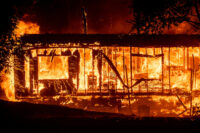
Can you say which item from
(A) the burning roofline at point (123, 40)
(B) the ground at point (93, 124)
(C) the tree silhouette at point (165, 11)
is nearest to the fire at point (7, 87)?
(A) the burning roofline at point (123, 40)

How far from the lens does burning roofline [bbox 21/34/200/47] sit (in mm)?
8734

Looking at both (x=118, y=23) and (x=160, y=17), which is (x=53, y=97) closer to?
(x=160, y=17)

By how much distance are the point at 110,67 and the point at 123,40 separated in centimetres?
137

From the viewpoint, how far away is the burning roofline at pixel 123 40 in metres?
8.73

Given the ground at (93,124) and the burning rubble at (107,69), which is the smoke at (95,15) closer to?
the burning rubble at (107,69)

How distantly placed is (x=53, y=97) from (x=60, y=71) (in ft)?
4.13

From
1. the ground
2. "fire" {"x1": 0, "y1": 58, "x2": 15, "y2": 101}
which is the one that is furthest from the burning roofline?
the ground

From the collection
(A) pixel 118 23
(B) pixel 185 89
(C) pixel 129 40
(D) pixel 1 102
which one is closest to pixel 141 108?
(B) pixel 185 89

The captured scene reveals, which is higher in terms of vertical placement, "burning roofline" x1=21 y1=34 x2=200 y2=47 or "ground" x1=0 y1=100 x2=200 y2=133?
"burning roofline" x1=21 y1=34 x2=200 y2=47

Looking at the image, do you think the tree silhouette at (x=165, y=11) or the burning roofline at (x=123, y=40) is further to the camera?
the burning roofline at (x=123, y=40)

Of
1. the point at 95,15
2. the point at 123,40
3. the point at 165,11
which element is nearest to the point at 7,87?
the point at 123,40

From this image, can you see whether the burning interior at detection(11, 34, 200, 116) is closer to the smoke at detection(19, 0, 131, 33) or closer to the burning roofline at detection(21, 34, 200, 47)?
the burning roofline at detection(21, 34, 200, 47)

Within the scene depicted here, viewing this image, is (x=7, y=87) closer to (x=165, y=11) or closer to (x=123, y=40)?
(x=123, y=40)

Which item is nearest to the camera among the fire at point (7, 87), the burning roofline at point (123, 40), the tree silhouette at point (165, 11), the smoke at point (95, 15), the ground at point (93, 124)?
the ground at point (93, 124)
